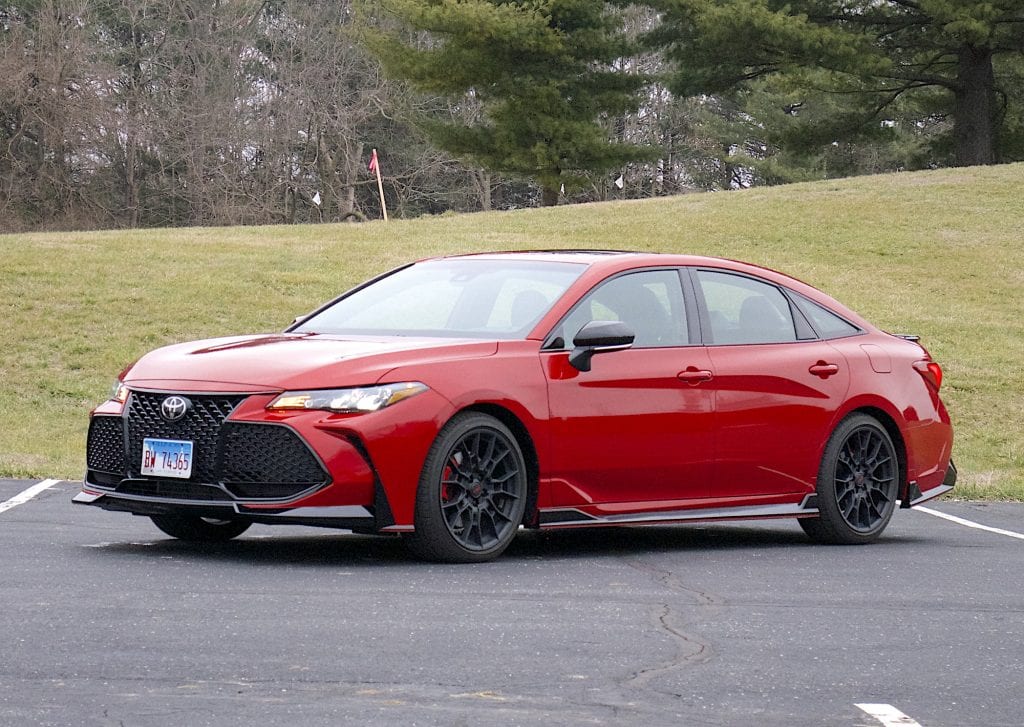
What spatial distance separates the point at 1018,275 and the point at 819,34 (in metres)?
10.2

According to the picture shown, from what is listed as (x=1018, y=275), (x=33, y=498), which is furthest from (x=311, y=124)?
(x=33, y=498)

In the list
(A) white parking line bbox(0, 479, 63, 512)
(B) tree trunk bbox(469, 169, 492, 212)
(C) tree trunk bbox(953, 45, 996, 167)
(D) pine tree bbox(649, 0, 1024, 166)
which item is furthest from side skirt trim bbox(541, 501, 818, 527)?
(B) tree trunk bbox(469, 169, 492, 212)

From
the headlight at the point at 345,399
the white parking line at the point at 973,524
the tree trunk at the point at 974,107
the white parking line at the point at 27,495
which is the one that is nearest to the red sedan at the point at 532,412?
the headlight at the point at 345,399

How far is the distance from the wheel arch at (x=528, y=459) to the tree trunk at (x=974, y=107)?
33.8 m

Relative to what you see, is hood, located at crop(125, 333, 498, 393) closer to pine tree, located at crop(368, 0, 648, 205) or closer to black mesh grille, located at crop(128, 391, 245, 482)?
black mesh grille, located at crop(128, 391, 245, 482)

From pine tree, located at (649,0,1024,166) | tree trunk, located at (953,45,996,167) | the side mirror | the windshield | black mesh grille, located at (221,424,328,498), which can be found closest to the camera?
black mesh grille, located at (221,424,328,498)

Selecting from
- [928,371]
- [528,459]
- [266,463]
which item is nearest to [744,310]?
[928,371]

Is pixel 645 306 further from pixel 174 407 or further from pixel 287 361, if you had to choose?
pixel 174 407

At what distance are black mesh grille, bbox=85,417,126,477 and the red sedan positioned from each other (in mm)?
10

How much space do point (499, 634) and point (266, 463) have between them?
1805 millimetres

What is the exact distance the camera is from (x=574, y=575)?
7691 millimetres

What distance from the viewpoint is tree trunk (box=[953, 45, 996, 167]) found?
132 feet

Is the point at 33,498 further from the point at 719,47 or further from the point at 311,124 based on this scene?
the point at 311,124

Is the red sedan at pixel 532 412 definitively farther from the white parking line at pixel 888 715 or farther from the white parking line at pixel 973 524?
the white parking line at pixel 888 715
